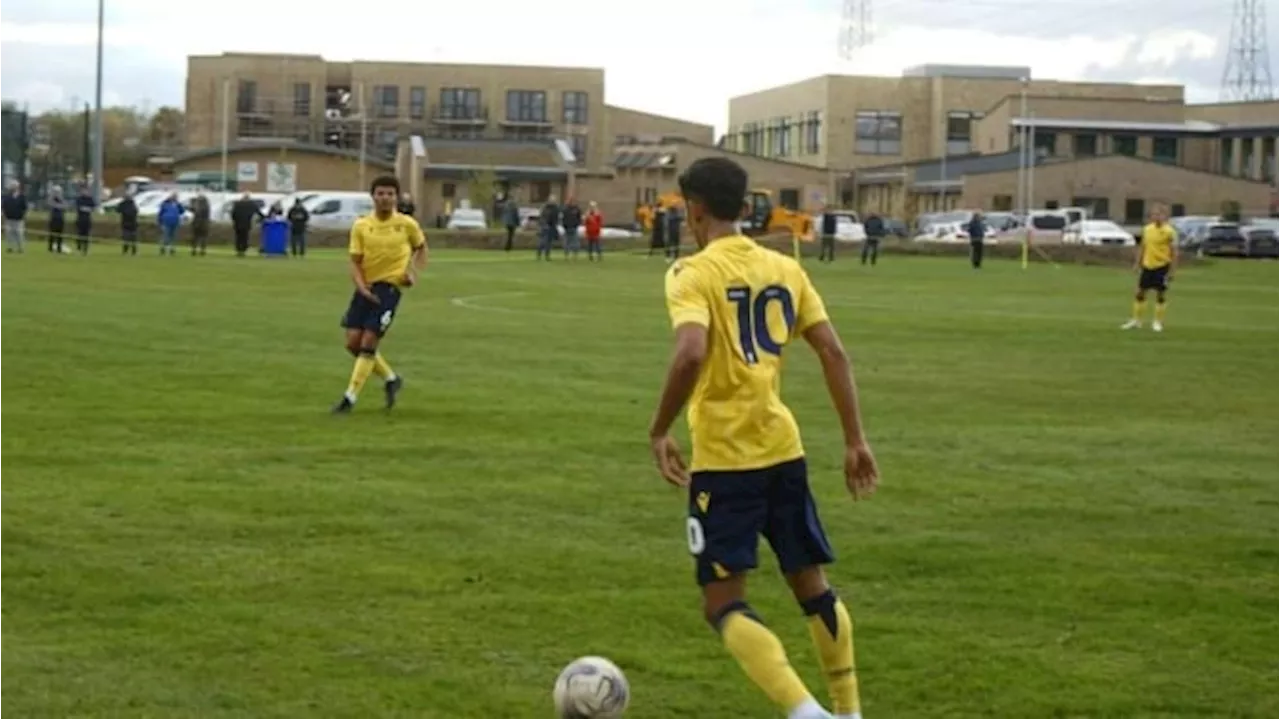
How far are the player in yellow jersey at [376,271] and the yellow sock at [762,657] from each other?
36.7 ft

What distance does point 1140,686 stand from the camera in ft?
30.0

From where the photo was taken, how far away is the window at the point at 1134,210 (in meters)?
112

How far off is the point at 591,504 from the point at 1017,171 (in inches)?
3938

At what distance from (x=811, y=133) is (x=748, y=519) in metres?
125

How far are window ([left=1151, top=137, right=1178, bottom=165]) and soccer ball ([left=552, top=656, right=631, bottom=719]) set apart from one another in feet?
389

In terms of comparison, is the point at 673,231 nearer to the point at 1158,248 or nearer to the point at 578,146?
the point at 1158,248

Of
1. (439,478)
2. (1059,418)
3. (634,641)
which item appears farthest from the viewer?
(1059,418)

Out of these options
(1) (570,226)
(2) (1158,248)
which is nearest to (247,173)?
(1) (570,226)

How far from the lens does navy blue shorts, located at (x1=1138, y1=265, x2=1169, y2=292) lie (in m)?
33.5

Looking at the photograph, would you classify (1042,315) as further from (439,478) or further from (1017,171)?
(1017,171)

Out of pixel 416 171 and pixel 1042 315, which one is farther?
pixel 416 171

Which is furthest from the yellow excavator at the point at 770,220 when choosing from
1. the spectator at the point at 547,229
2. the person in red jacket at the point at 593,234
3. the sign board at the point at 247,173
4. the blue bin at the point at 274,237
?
the sign board at the point at 247,173

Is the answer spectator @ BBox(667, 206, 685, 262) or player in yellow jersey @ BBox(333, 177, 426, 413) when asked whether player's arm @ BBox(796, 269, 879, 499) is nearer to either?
player in yellow jersey @ BBox(333, 177, 426, 413)

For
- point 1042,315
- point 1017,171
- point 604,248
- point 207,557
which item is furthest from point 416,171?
point 207,557
